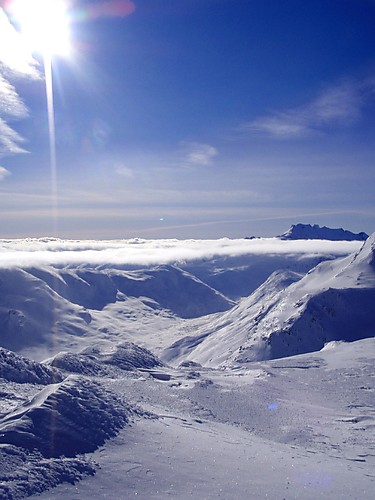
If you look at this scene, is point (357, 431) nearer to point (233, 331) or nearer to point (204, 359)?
point (204, 359)

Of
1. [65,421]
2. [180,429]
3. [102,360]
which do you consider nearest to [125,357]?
[102,360]

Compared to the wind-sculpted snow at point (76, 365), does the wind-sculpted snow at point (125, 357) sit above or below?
below

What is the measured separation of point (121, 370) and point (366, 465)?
108 feet

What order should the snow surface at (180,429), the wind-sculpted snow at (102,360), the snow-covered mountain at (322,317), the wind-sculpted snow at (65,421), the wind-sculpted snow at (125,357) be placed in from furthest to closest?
the snow-covered mountain at (322,317), the wind-sculpted snow at (125,357), the wind-sculpted snow at (102,360), the wind-sculpted snow at (65,421), the snow surface at (180,429)

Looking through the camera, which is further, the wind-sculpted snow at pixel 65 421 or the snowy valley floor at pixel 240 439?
the wind-sculpted snow at pixel 65 421

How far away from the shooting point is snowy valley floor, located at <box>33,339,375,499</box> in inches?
1045

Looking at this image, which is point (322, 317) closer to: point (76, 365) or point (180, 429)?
point (76, 365)

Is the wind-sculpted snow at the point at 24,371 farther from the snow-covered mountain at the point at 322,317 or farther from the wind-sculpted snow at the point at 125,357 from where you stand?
the snow-covered mountain at the point at 322,317

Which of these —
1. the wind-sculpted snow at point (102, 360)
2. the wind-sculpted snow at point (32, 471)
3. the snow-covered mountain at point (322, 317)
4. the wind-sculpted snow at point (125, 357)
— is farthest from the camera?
the snow-covered mountain at point (322, 317)

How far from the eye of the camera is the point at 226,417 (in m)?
45.0

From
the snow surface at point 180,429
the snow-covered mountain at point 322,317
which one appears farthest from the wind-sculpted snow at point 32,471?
the snow-covered mountain at point 322,317

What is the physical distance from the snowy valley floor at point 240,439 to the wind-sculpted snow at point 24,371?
665cm

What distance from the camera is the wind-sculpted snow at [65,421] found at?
27.6 metres

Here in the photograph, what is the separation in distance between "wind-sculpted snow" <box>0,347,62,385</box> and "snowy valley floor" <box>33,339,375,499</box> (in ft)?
21.8
